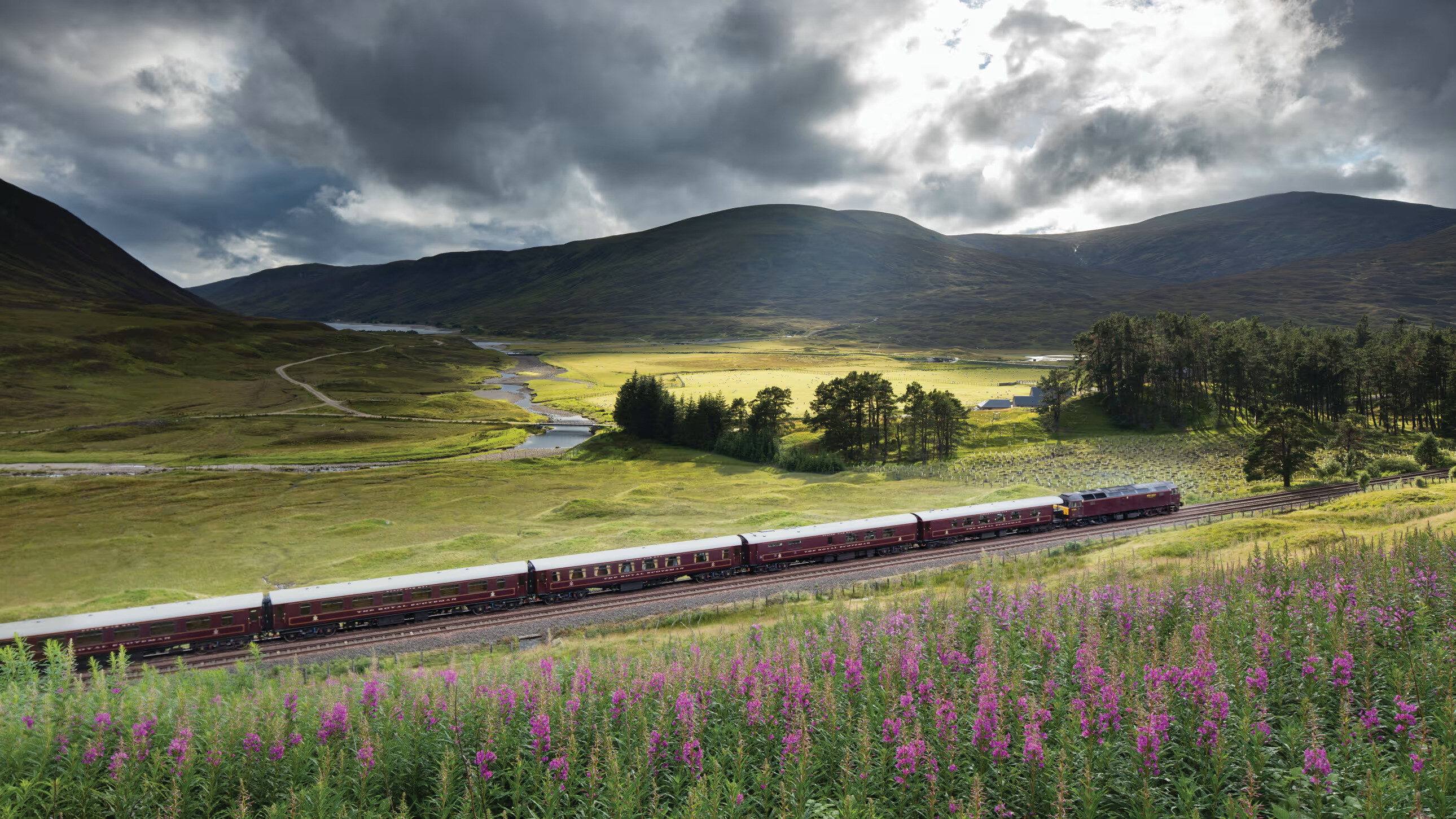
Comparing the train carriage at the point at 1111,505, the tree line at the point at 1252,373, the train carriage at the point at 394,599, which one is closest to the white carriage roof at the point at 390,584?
the train carriage at the point at 394,599

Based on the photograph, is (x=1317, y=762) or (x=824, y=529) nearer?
(x=1317, y=762)

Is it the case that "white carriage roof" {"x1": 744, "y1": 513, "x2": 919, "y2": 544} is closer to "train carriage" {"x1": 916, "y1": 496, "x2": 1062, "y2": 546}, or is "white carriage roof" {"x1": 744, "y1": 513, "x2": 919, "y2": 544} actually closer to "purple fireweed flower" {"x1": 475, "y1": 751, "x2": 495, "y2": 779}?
"train carriage" {"x1": 916, "y1": 496, "x2": 1062, "y2": 546}

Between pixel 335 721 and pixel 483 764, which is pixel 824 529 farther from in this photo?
pixel 483 764

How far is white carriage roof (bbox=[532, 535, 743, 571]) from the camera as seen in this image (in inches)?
1634

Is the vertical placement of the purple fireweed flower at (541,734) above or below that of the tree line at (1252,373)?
below

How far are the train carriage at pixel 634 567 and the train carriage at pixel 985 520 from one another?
1550cm

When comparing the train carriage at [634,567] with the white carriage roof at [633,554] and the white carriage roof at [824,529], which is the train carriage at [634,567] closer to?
the white carriage roof at [633,554]

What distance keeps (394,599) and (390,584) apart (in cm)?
96

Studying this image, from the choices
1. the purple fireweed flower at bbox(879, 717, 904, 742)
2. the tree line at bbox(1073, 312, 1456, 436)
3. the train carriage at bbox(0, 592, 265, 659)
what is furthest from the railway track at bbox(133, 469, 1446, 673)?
the tree line at bbox(1073, 312, 1456, 436)

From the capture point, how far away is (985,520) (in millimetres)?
52156

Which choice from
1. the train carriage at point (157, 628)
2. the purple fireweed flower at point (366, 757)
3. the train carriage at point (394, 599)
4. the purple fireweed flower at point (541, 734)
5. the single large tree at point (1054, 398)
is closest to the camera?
the purple fireweed flower at point (366, 757)

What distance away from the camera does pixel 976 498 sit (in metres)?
68.0

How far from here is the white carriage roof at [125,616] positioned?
107 feet

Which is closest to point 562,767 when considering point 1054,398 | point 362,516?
point 362,516
